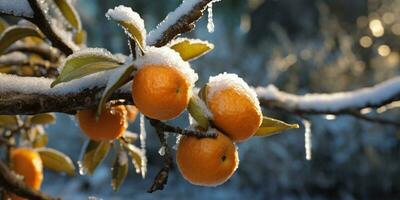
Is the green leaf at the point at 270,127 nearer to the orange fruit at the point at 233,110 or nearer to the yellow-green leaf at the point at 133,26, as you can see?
the orange fruit at the point at 233,110

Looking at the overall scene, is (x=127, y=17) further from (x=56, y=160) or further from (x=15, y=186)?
(x=56, y=160)

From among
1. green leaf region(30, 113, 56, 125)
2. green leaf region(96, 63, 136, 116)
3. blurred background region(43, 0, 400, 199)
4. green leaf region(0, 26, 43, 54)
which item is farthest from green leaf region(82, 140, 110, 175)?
blurred background region(43, 0, 400, 199)

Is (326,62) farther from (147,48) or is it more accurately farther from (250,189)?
(147,48)

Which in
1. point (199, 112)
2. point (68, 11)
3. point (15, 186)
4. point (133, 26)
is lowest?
point (15, 186)

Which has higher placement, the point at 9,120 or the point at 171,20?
the point at 171,20

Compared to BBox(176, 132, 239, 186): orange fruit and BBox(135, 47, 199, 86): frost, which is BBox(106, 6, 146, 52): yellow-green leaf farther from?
BBox(176, 132, 239, 186): orange fruit

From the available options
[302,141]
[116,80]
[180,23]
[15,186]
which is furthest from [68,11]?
[302,141]

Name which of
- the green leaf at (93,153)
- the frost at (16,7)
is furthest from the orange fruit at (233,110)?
the green leaf at (93,153)
